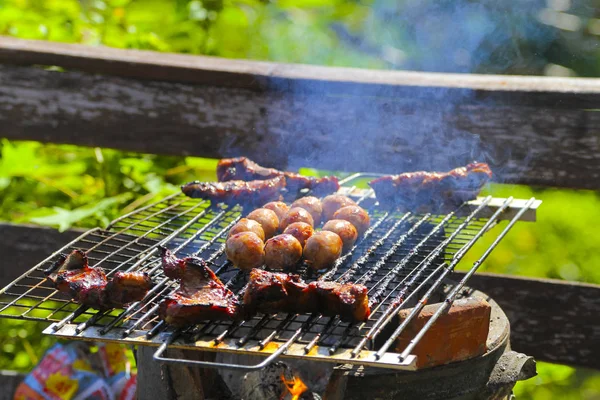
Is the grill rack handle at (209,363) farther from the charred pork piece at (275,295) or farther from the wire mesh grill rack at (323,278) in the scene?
the charred pork piece at (275,295)

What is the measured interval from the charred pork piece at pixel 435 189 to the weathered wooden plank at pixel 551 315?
44.5 inches

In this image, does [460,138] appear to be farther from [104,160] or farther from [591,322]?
[104,160]

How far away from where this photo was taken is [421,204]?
4.15 m

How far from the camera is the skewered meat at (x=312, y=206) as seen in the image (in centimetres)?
404

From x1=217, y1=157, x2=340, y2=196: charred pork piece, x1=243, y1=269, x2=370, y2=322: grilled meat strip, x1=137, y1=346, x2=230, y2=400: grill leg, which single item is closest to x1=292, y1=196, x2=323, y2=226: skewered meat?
x1=217, y1=157, x2=340, y2=196: charred pork piece

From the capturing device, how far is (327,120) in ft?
16.8

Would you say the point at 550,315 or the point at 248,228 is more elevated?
the point at 248,228

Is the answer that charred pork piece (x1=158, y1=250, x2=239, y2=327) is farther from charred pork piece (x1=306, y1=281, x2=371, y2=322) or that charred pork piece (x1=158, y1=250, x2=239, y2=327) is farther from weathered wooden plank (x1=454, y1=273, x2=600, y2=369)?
weathered wooden plank (x1=454, y1=273, x2=600, y2=369)

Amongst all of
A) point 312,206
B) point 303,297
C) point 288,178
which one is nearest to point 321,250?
point 303,297

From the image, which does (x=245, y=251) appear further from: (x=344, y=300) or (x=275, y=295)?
(x=344, y=300)

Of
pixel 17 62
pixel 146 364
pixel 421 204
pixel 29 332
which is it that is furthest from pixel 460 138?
pixel 29 332

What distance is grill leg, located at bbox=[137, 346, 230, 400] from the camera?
3.42 meters

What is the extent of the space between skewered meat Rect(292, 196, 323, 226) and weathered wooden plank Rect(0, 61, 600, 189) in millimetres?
1145

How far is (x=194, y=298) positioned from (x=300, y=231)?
90cm
